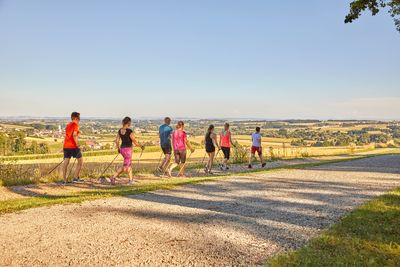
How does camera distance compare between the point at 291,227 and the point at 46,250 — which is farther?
the point at 291,227

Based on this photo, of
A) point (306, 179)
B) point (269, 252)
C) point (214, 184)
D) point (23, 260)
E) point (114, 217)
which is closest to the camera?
point (23, 260)

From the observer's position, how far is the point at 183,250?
555 centimetres

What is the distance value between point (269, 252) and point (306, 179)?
959 cm

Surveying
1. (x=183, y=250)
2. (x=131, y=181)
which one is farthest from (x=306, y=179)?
(x=183, y=250)

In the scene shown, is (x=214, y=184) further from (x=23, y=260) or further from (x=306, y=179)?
(x=23, y=260)

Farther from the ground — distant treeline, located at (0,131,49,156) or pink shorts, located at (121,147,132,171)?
pink shorts, located at (121,147,132,171)

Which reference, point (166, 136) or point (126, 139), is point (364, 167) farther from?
point (126, 139)

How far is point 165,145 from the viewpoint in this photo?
1591 centimetres

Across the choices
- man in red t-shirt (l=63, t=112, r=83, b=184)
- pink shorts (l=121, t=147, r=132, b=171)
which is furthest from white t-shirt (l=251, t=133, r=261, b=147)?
man in red t-shirt (l=63, t=112, r=83, b=184)

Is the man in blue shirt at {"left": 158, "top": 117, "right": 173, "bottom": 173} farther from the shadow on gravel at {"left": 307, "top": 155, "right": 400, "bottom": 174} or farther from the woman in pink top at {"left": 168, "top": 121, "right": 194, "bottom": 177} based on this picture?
the shadow on gravel at {"left": 307, "top": 155, "right": 400, "bottom": 174}

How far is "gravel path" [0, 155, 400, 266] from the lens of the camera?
529 cm

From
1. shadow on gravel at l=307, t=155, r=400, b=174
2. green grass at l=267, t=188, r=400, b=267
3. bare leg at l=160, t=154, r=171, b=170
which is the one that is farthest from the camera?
shadow on gravel at l=307, t=155, r=400, b=174

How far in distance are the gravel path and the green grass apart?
0.31 metres

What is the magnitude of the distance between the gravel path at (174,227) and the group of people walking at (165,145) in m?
2.59
